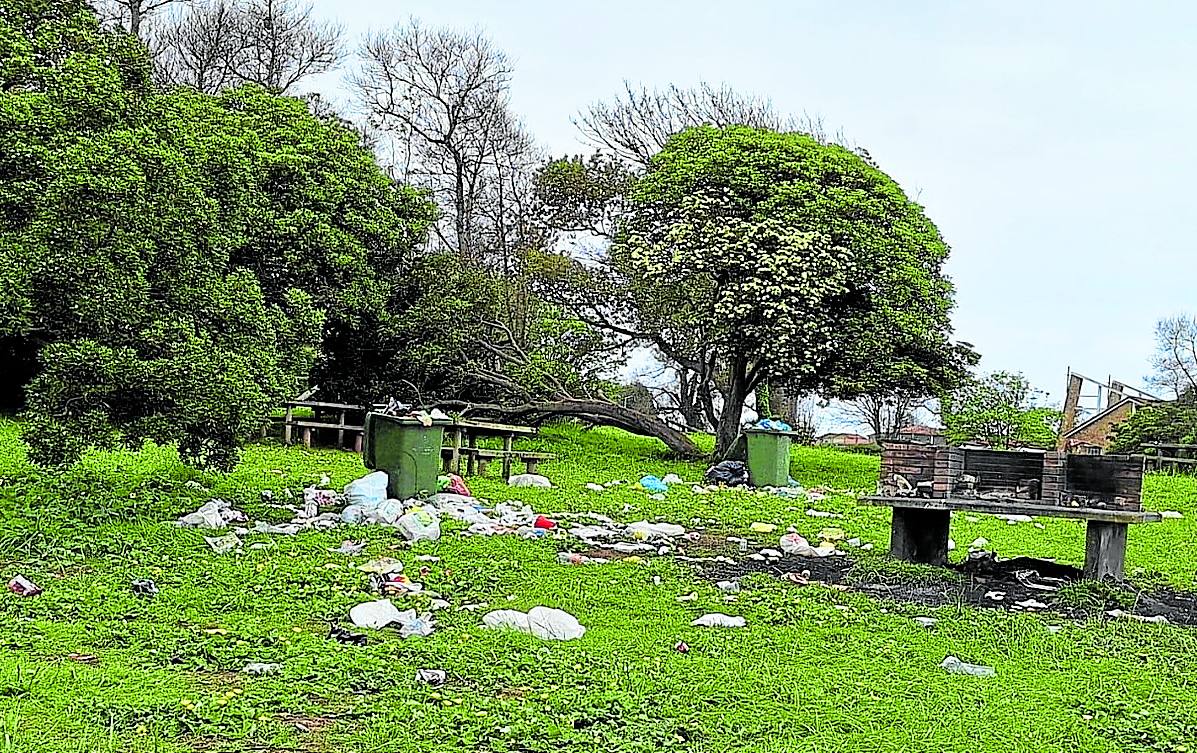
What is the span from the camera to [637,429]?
58.9 feet

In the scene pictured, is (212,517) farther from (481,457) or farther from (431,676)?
(481,457)

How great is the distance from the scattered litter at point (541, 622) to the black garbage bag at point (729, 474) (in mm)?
9019

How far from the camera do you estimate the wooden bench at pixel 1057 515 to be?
22.8 ft

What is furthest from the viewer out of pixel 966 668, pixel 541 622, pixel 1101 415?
pixel 1101 415

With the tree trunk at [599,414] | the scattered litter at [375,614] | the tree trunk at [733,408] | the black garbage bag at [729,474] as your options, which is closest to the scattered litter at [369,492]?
the scattered litter at [375,614]

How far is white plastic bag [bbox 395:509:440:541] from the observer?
27.2 feet

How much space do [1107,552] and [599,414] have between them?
10.9m

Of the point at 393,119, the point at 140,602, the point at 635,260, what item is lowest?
the point at 140,602

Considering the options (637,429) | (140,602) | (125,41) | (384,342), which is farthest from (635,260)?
(140,602)

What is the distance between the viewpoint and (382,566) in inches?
274

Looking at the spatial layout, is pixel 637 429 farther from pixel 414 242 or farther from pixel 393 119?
pixel 393 119

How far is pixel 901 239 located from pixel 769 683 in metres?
12.9

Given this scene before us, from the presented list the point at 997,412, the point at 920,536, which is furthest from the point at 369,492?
the point at 997,412

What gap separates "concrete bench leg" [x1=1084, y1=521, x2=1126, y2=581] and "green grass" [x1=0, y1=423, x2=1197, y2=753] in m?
0.57
